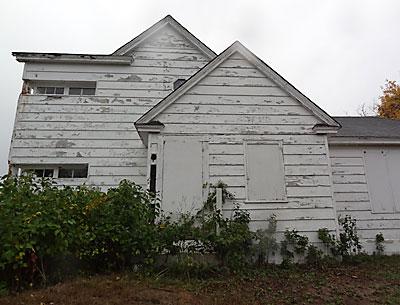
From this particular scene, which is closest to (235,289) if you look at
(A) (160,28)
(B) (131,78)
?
(B) (131,78)

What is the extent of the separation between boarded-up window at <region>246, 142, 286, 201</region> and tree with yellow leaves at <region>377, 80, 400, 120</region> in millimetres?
20860

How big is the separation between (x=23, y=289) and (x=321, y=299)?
4925 mm

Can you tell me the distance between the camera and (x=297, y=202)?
27.7 ft

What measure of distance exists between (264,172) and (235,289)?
327 centimetres

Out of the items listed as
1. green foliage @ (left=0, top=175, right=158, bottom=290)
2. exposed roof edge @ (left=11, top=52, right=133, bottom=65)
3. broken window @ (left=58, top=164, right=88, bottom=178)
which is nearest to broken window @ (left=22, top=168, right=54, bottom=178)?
broken window @ (left=58, top=164, right=88, bottom=178)

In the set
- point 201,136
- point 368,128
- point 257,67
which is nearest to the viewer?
point 201,136

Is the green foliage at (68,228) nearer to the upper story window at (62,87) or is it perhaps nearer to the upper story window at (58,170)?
the upper story window at (58,170)

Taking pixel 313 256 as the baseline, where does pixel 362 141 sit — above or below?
above

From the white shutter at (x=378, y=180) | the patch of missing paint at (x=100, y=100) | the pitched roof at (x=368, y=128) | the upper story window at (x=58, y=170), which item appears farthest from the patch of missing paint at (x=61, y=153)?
the white shutter at (x=378, y=180)

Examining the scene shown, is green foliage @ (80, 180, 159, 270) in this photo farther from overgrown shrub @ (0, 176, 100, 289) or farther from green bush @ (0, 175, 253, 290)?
overgrown shrub @ (0, 176, 100, 289)

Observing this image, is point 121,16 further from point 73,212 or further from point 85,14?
point 73,212

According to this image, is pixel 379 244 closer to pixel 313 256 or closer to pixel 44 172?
pixel 313 256

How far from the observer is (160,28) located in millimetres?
12547

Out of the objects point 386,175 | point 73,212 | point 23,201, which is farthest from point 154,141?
point 386,175
